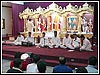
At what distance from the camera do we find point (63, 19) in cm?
877

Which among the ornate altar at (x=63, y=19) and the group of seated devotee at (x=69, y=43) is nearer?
the group of seated devotee at (x=69, y=43)

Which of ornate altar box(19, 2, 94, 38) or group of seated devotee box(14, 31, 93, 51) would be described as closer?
group of seated devotee box(14, 31, 93, 51)

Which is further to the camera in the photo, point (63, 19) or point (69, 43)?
point (63, 19)

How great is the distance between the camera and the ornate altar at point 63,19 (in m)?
8.32

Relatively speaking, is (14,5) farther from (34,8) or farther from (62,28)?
(62,28)

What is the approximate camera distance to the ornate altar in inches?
328

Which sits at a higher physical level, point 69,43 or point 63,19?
point 63,19

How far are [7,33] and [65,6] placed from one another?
4.22 m

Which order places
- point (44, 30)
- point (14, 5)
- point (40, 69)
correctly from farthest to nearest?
point (14, 5)
point (44, 30)
point (40, 69)

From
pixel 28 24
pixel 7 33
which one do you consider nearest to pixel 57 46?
pixel 28 24

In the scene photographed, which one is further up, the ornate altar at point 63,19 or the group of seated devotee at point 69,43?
the ornate altar at point 63,19

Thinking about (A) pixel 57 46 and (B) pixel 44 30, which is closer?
(A) pixel 57 46

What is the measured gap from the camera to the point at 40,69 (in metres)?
2.75

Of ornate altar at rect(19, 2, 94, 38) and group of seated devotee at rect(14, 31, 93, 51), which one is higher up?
ornate altar at rect(19, 2, 94, 38)
